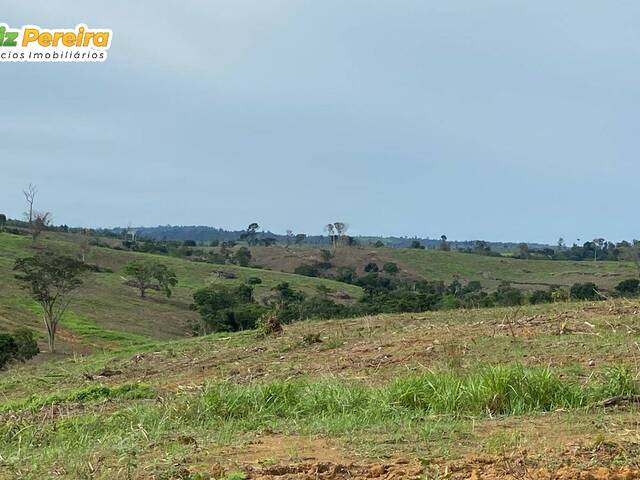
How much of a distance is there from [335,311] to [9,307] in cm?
2052

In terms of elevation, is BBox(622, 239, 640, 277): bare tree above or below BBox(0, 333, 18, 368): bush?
above

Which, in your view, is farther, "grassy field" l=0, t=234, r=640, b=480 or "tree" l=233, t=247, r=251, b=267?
"tree" l=233, t=247, r=251, b=267

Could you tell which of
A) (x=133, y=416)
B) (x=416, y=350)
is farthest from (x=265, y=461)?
Answer: (x=416, y=350)

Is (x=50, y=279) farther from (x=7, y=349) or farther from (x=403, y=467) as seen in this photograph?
(x=403, y=467)

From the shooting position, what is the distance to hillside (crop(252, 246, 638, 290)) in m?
63.3

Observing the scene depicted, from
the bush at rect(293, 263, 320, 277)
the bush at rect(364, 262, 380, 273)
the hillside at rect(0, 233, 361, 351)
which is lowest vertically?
the hillside at rect(0, 233, 361, 351)

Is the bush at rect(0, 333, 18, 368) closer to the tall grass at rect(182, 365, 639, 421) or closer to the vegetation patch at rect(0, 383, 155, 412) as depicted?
the vegetation patch at rect(0, 383, 155, 412)

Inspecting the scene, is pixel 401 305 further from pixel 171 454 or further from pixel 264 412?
pixel 171 454

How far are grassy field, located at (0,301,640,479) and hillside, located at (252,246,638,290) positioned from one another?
49.4 m

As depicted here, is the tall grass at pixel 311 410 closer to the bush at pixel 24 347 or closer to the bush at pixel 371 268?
the bush at pixel 24 347

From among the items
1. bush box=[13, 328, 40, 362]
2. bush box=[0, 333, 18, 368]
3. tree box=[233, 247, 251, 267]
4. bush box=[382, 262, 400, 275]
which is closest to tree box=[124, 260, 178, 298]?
tree box=[233, 247, 251, 267]

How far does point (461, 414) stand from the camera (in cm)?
639

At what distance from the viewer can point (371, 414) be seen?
6551 mm

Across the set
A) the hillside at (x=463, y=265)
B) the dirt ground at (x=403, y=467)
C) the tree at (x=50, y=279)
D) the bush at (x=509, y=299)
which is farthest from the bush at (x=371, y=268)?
the dirt ground at (x=403, y=467)
